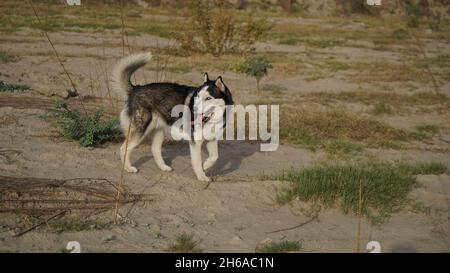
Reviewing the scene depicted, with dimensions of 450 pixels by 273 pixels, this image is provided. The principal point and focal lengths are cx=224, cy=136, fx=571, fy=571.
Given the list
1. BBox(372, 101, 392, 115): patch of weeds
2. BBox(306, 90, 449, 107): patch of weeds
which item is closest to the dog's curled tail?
BBox(372, 101, 392, 115): patch of weeds

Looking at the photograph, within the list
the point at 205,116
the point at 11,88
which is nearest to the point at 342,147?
the point at 205,116

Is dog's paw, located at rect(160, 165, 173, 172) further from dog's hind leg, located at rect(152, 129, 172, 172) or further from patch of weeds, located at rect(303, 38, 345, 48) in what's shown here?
patch of weeds, located at rect(303, 38, 345, 48)

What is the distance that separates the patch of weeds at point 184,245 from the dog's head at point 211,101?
190 centimetres

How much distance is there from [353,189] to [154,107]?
7.78ft

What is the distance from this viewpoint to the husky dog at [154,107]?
625 centimetres

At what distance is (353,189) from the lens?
571 cm

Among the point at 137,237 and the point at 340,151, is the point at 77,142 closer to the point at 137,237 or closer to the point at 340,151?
the point at 137,237

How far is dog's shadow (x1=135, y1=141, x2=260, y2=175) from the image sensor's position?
7016 millimetres

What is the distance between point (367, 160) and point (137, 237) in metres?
4.10

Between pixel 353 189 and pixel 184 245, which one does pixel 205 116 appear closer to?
pixel 353 189

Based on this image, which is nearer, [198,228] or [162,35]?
[198,228]

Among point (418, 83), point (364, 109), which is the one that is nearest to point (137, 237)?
point (364, 109)

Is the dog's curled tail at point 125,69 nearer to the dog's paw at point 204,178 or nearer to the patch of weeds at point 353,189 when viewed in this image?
the dog's paw at point 204,178

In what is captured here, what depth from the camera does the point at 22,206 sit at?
484 cm
